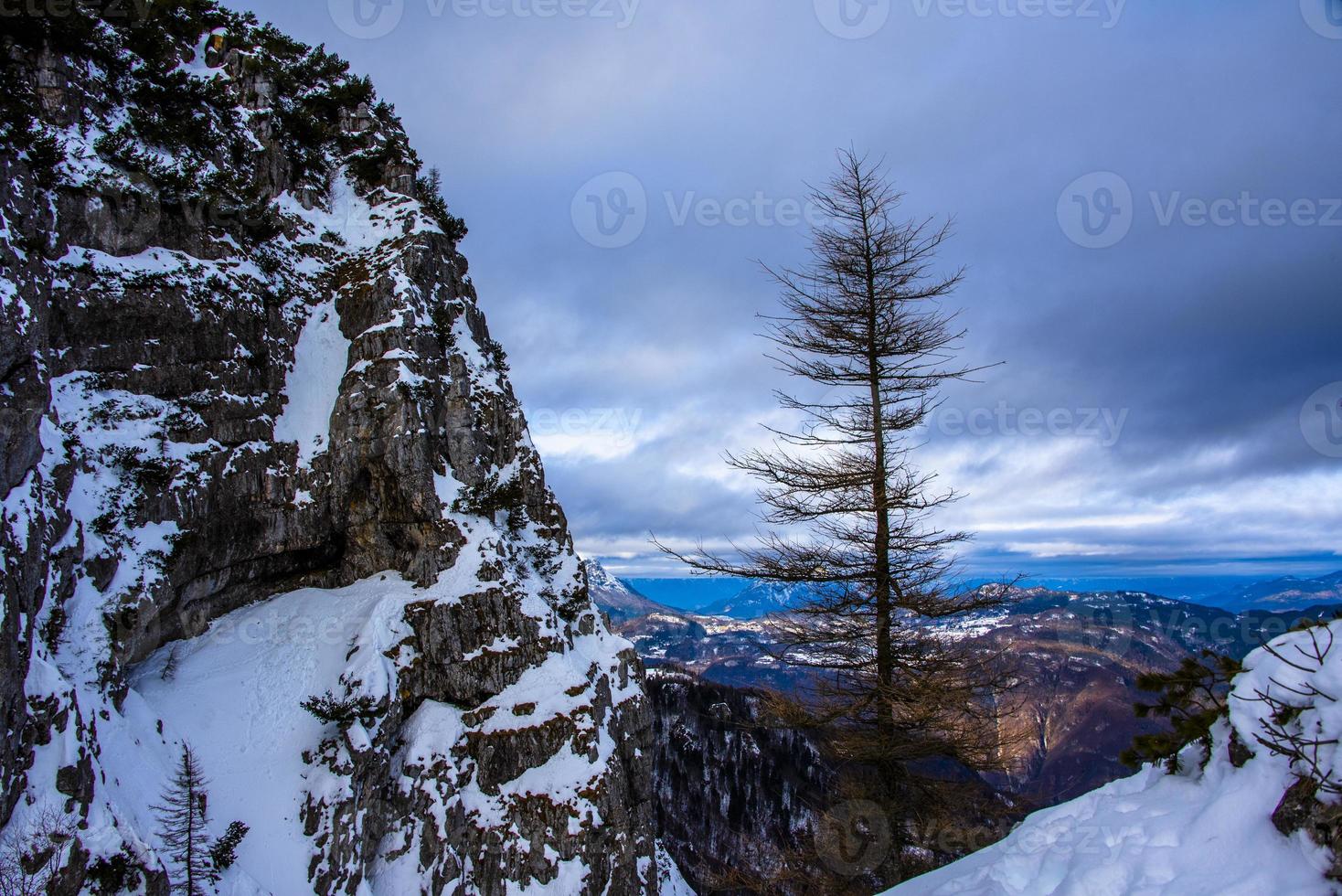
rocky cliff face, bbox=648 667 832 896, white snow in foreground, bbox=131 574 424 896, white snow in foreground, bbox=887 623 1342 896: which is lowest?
rocky cliff face, bbox=648 667 832 896

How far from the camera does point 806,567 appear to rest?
909 cm

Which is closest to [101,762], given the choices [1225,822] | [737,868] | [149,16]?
[737,868]

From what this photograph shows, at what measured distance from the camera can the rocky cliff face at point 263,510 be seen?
2092 cm

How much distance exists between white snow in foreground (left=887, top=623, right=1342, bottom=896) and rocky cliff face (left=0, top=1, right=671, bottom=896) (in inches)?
1033

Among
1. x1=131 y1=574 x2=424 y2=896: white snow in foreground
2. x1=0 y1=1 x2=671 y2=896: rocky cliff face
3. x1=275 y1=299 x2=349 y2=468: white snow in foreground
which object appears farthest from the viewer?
x1=275 y1=299 x2=349 y2=468: white snow in foreground

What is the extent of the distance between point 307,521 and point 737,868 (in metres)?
31.3

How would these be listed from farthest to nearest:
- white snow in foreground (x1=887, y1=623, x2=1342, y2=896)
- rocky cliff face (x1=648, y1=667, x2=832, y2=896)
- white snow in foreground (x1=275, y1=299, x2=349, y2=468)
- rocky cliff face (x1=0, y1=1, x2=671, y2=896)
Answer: rocky cliff face (x1=648, y1=667, x2=832, y2=896)
white snow in foreground (x1=275, y1=299, x2=349, y2=468)
rocky cliff face (x1=0, y1=1, x2=671, y2=896)
white snow in foreground (x1=887, y1=623, x2=1342, y2=896)

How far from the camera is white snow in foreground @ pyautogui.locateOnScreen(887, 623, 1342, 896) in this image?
347cm

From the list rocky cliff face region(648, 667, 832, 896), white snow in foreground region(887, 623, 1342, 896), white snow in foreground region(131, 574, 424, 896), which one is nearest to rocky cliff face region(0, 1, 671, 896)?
white snow in foreground region(131, 574, 424, 896)

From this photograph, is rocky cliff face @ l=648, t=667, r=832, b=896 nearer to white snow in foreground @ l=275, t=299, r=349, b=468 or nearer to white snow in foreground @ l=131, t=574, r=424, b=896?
white snow in foreground @ l=131, t=574, r=424, b=896

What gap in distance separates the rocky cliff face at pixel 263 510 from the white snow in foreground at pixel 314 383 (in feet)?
0.51

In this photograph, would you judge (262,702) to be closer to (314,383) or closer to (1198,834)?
(314,383)

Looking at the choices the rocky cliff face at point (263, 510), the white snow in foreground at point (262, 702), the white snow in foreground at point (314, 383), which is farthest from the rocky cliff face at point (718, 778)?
the white snow in foreground at point (314, 383)

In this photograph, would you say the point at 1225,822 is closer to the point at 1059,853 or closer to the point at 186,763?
the point at 1059,853
